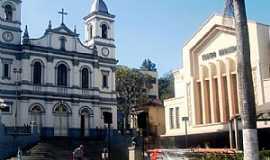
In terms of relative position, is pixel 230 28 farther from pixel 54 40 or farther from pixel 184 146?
pixel 54 40

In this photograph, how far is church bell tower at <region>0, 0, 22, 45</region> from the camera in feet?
141

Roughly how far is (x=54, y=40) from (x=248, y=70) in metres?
35.8

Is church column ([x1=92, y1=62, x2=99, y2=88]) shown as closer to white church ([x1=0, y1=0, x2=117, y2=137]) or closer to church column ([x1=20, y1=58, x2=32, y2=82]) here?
white church ([x1=0, y1=0, x2=117, y2=137])

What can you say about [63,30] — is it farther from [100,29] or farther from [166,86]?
[166,86]

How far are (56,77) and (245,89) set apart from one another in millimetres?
35029

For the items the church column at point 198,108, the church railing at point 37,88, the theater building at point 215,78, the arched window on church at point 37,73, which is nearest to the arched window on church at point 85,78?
the arched window on church at point 37,73

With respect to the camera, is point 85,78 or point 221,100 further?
point 85,78

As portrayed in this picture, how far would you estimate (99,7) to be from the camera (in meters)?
51.1

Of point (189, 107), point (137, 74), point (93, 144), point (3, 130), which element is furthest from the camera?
point (137, 74)

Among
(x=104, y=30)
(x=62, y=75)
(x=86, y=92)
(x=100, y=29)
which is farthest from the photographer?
(x=104, y=30)

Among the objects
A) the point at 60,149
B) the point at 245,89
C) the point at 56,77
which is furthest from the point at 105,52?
the point at 245,89

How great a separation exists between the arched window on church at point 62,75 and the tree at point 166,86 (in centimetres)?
3114

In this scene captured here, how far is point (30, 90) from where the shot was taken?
140ft

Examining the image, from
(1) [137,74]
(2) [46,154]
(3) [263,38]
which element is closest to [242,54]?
(3) [263,38]
